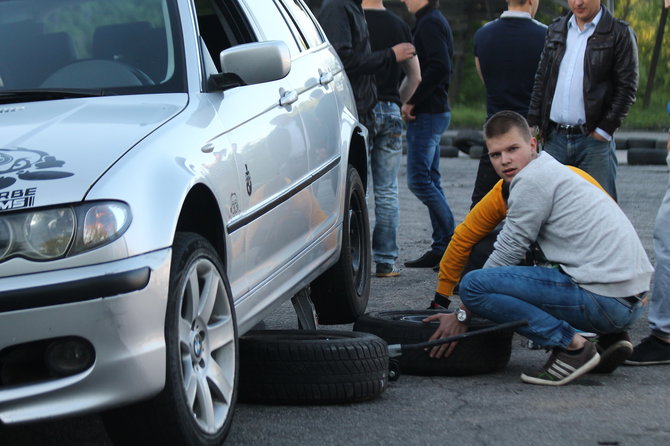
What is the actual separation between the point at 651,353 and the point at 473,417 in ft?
4.60

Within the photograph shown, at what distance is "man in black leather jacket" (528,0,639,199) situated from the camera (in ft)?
21.9

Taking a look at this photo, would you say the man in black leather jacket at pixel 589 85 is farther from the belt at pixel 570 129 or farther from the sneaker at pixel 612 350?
the sneaker at pixel 612 350

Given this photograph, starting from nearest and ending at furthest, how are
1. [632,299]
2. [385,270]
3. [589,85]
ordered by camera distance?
[632,299]
[589,85]
[385,270]

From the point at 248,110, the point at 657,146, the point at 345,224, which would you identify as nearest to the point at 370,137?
the point at 345,224

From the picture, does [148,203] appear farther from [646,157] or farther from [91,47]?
[646,157]

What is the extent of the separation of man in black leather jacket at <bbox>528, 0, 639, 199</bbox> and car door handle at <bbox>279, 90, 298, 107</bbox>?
207 centimetres

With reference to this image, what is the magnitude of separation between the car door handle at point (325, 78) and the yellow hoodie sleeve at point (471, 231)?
1051 millimetres

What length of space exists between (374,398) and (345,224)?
1711 mm

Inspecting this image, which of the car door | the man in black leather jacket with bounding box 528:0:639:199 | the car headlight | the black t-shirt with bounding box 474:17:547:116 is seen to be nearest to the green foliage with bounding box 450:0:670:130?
the black t-shirt with bounding box 474:17:547:116

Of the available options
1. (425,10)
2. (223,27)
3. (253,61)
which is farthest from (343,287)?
(425,10)

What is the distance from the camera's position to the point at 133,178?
3.55m

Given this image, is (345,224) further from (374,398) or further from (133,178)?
(133,178)

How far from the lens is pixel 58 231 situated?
339 centimetres

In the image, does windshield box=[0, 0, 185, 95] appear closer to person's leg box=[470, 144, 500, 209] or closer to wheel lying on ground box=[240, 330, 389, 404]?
wheel lying on ground box=[240, 330, 389, 404]
